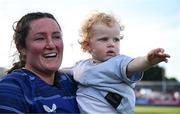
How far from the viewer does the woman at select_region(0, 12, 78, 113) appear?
3.05m

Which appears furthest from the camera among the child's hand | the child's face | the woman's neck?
the child's face

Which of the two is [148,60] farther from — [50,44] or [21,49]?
[21,49]

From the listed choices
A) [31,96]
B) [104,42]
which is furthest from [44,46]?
[104,42]

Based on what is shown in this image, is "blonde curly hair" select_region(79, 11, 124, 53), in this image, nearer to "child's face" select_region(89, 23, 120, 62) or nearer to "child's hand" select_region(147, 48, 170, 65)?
"child's face" select_region(89, 23, 120, 62)

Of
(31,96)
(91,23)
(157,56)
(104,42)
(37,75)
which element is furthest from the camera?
(91,23)

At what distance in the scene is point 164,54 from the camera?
296 cm

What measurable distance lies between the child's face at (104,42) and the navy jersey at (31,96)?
0.40 metres

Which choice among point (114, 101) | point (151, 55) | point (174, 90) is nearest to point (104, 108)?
point (114, 101)

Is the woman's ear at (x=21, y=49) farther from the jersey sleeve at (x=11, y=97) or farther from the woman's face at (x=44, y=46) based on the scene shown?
the jersey sleeve at (x=11, y=97)

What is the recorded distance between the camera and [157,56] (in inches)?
118

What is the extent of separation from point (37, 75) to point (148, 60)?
66 cm

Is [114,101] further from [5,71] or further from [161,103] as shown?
[161,103]

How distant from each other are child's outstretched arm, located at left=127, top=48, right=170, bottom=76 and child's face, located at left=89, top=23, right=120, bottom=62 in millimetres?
335

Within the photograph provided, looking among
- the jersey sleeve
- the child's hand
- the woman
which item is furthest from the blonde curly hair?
the jersey sleeve
